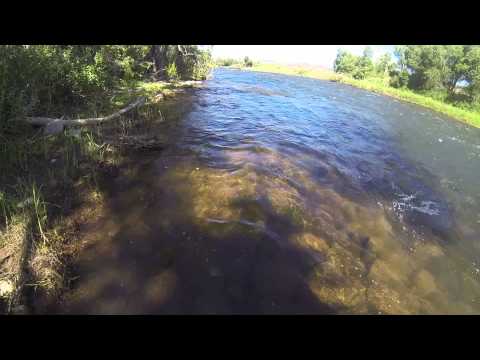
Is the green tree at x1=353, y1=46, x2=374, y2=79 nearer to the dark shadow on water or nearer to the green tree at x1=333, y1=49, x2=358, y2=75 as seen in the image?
the green tree at x1=333, y1=49, x2=358, y2=75

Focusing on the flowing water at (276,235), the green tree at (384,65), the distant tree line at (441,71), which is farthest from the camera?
the green tree at (384,65)

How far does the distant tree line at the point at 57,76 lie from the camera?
7504 mm

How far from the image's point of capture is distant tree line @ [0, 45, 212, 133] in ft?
24.6

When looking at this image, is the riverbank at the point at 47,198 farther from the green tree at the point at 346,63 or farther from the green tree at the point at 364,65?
the green tree at the point at 346,63

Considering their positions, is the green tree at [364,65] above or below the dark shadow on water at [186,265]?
above

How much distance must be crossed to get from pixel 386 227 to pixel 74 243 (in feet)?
23.2

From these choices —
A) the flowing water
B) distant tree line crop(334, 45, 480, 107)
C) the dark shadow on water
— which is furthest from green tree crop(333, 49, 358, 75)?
the dark shadow on water

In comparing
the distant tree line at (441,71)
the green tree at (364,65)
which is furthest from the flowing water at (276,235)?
the green tree at (364,65)

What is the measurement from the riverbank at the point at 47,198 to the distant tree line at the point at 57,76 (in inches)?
35.7

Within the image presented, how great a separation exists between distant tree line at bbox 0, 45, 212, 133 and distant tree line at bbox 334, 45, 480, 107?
43729 millimetres

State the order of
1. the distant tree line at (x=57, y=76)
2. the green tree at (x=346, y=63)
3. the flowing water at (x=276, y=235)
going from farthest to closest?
the green tree at (x=346, y=63), the distant tree line at (x=57, y=76), the flowing water at (x=276, y=235)

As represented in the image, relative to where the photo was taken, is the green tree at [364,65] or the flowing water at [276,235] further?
the green tree at [364,65]
